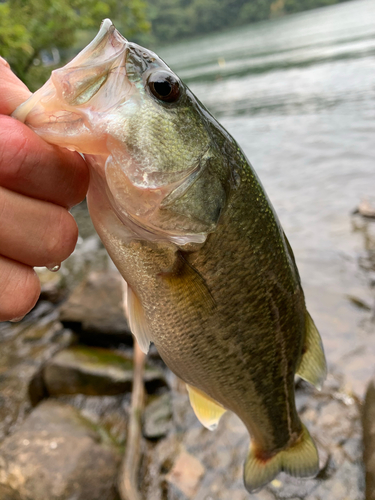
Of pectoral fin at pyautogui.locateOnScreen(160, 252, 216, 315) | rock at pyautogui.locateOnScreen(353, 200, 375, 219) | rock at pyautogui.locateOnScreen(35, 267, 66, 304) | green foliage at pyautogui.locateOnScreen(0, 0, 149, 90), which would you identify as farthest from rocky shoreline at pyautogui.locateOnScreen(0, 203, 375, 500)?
green foliage at pyautogui.locateOnScreen(0, 0, 149, 90)

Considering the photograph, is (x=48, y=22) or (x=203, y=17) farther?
(x=203, y=17)

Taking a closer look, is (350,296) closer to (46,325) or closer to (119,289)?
(119,289)

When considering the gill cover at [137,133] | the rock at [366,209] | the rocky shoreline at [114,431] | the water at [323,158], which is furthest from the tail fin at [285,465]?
A: the rock at [366,209]

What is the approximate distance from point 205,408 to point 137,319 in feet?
2.73

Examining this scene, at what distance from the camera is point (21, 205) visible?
1.24m

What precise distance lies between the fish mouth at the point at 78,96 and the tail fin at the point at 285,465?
7.45 feet

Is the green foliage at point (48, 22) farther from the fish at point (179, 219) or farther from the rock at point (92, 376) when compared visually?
the fish at point (179, 219)

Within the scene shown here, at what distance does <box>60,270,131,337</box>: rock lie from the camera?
18.4 feet

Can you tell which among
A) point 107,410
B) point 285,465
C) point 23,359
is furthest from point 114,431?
point 285,465

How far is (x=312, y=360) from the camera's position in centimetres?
216

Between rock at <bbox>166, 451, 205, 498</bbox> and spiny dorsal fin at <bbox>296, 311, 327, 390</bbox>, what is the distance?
89.9 inches

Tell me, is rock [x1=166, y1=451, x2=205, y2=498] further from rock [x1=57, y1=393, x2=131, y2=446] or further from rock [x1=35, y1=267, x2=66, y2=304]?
rock [x1=35, y1=267, x2=66, y2=304]

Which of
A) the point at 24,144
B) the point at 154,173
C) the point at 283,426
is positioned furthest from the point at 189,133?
the point at 283,426

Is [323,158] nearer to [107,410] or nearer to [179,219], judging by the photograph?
[107,410]
